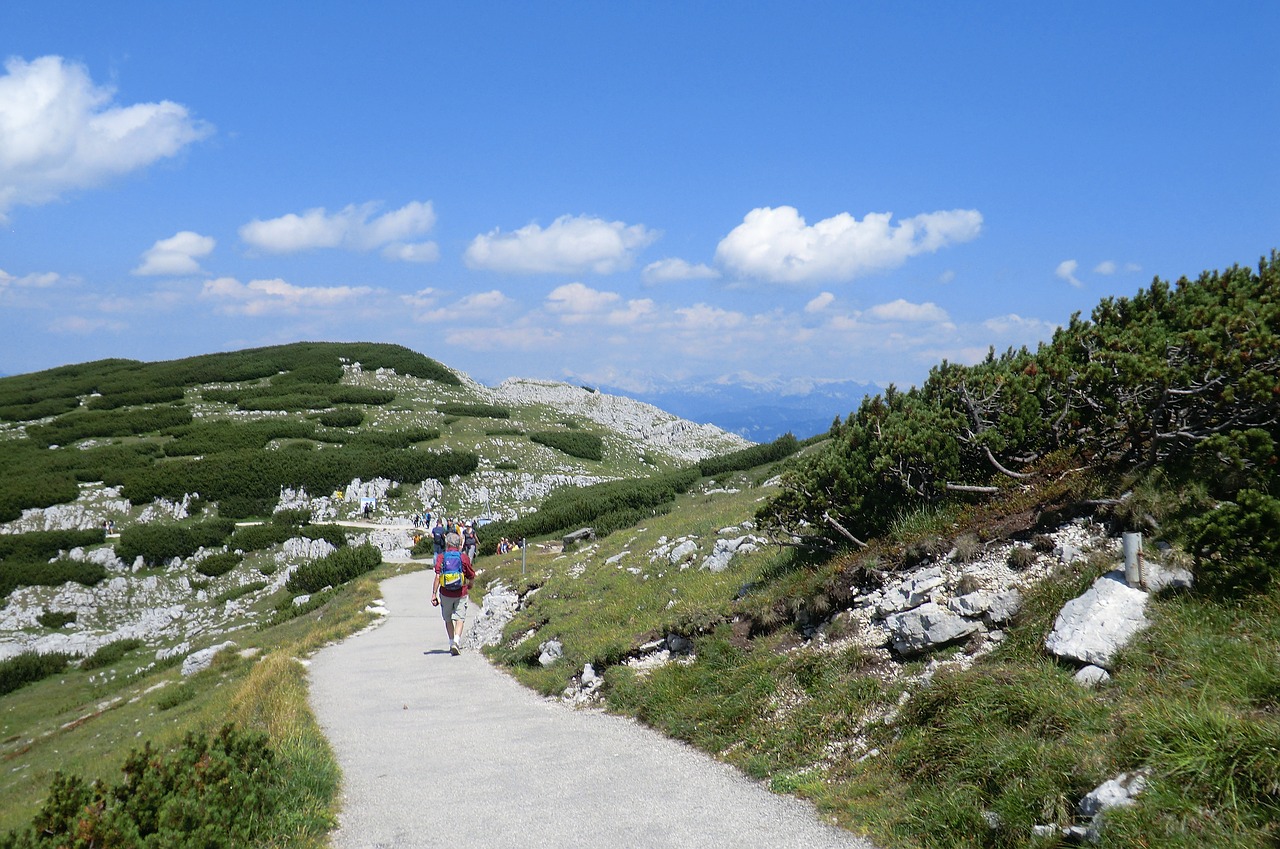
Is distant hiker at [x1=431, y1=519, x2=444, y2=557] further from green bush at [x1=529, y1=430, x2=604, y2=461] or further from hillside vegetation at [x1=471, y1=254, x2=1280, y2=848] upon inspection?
green bush at [x1=529, y1=430, x2=604, y2=461]

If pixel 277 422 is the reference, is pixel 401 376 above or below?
above

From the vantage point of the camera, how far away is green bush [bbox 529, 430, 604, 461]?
65.8 meters

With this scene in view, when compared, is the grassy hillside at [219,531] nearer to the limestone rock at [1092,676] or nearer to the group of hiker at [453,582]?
the group of hiker at [453,582]

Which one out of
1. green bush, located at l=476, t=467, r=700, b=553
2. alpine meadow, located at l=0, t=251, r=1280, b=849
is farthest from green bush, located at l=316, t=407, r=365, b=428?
alpine meadow, located at l=0, t=251, r=1280, b=849

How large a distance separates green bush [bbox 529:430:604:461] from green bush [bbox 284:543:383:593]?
2871cm

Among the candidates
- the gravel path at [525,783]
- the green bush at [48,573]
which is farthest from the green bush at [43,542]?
the gravel path at [525,783]

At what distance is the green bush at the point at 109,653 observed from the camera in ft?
97.7

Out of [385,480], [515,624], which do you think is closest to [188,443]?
[385,480]

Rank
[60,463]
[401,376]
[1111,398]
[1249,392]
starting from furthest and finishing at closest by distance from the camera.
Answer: [401,376] → [60,463] → [1111,398] → [1249,392]

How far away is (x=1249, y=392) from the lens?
755cm

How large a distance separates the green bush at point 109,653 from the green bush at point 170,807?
98.9 feet

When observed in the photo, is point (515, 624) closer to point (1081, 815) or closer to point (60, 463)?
point (1081, 815)

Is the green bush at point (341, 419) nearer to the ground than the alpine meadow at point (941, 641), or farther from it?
farther from it

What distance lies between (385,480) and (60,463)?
2306cm
